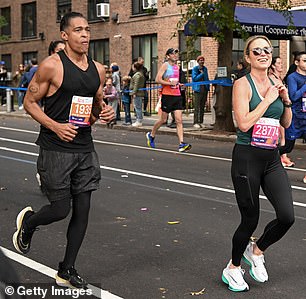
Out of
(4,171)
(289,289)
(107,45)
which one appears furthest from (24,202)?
(107,45)

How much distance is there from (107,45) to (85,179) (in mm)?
28019

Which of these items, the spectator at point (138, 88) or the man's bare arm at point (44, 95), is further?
the spectator at point (138, 88)

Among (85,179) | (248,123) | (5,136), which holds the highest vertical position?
(248,123)

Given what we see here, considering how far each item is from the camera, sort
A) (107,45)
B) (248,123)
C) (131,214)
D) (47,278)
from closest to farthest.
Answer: (248,123)
(47,278)
(131,214)
(107,45)

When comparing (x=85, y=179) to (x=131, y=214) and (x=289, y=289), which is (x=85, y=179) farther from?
(x=131, y=214)

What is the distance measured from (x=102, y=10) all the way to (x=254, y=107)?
27.6 meters

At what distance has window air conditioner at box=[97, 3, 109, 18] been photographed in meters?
32.4

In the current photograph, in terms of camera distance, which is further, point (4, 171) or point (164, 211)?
point (4, 171)

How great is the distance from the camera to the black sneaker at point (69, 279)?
559cm

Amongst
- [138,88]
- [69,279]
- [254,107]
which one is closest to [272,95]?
[254,107]

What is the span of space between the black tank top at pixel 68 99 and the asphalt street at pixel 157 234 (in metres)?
1.07

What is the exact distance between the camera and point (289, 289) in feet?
18.8

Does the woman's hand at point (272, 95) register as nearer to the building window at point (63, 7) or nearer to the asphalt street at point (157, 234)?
the asphalt street at point (157, 234)

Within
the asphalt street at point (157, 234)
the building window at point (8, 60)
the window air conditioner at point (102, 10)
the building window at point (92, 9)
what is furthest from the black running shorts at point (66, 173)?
the building window at point (8, 60)
